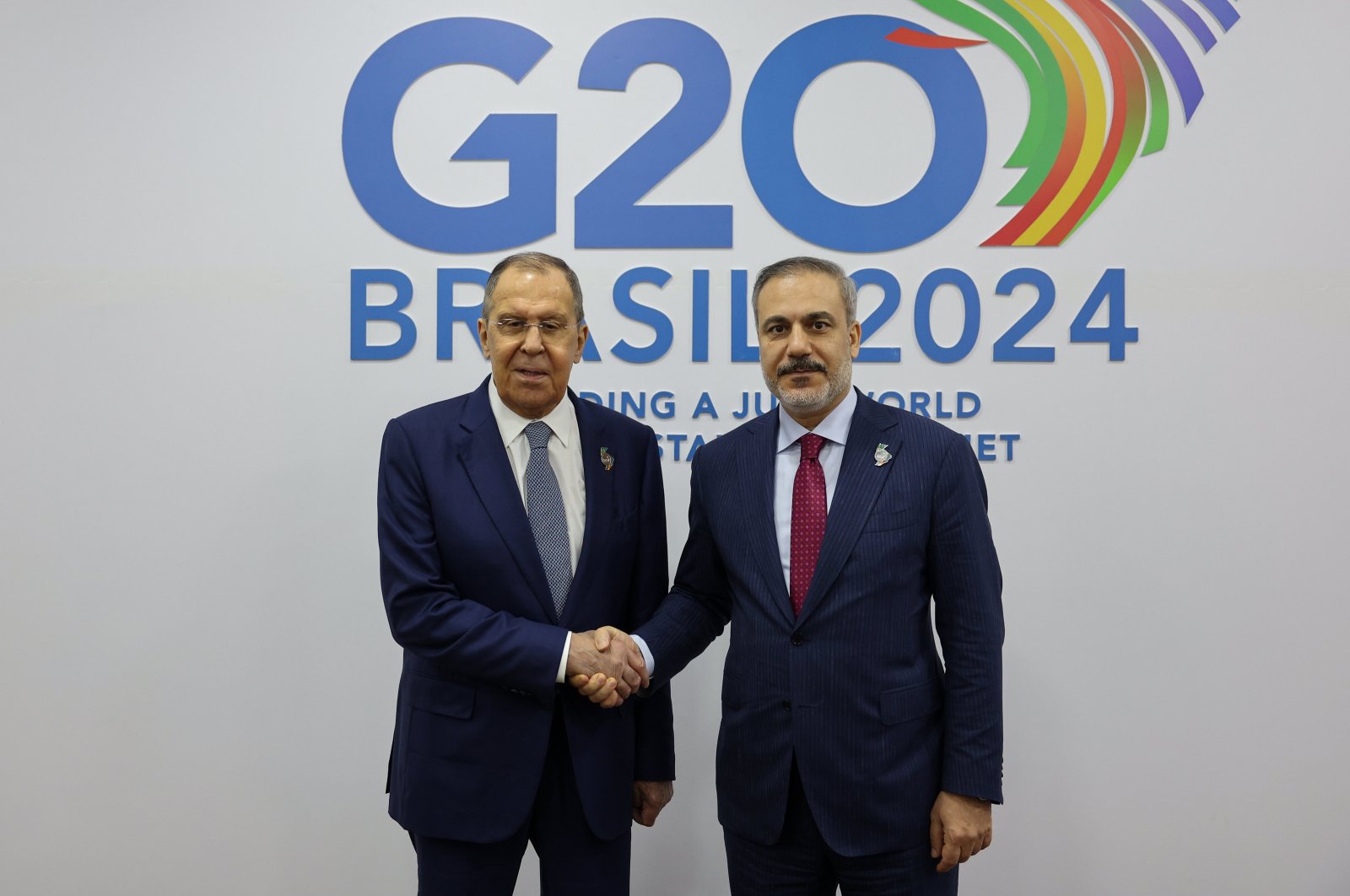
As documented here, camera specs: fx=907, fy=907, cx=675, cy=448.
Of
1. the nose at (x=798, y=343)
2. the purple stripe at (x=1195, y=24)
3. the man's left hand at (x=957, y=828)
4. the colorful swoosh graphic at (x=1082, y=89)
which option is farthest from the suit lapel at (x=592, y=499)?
the purple stripe at (x=1195, y=24)

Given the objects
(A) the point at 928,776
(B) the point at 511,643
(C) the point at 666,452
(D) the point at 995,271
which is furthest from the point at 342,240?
(A) the point at 928,776

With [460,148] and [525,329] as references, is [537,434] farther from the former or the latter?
[460,148]

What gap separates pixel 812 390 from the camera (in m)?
1.85

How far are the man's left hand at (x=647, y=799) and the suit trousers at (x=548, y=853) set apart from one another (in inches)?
5.9

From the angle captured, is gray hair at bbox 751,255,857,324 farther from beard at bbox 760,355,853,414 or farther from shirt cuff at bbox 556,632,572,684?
shirt cuff at bbox 556,632,572,684

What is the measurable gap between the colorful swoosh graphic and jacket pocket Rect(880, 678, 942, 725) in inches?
56.6

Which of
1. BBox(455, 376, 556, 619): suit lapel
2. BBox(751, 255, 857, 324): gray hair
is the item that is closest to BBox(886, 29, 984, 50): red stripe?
BBox(751, 255, 857, 324): gray hair

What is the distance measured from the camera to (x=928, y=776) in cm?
175

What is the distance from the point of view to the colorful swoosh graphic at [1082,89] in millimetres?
2639

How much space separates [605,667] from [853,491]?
604mm

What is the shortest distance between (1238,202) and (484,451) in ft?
7.51

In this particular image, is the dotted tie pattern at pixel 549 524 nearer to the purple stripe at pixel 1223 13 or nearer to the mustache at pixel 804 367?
the mustache at pixel 804 367

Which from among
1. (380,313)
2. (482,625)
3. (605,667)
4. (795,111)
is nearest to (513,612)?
(482,625)

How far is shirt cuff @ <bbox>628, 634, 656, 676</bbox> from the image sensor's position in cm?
191
